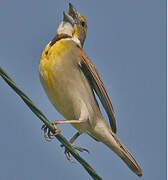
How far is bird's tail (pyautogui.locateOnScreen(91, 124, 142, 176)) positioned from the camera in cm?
695

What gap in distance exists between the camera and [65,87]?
6582mm

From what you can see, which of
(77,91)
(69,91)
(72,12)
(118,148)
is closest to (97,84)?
(77,91)

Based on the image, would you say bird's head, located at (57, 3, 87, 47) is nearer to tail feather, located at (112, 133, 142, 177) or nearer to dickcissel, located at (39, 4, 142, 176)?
dickcissel, located at (39, 4, 142, 176)

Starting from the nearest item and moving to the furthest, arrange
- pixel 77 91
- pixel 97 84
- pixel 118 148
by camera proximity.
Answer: pixel 77 91, pixel 97 84, pixel 118 148

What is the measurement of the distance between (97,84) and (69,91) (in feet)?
1.49

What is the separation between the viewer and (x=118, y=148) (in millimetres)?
6961

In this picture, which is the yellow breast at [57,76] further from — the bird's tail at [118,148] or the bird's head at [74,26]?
the bird's head at [74,26]

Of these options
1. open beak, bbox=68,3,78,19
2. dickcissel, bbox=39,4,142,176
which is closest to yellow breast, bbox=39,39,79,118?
dickcissel, bbox=39,4,142,176

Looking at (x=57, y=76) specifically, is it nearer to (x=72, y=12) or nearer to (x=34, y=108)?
(x=72, y=12)

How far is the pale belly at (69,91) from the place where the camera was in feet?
21.4

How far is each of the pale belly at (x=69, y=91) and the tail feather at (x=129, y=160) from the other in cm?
52

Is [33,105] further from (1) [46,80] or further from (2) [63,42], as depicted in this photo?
(2) [63,42]

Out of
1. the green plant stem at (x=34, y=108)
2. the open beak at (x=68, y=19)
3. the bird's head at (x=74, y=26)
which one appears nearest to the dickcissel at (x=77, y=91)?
the bird's head at (x=74, y=26)

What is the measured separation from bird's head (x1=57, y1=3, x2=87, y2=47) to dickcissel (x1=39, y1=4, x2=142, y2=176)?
1.07 feet
